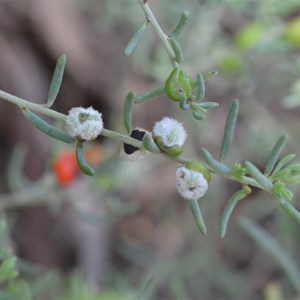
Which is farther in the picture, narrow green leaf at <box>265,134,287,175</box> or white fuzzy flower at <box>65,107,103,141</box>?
narrow green leaf at <box>265,134,287,175</box>

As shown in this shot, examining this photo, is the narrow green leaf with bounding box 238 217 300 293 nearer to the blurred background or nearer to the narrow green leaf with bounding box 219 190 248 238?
the blurred background

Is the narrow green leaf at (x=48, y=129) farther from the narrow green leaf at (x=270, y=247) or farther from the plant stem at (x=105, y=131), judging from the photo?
the narrow green leaf at (x=270, y=247)

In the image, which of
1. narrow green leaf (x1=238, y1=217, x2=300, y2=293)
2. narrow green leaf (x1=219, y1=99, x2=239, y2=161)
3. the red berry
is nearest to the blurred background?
the red berry

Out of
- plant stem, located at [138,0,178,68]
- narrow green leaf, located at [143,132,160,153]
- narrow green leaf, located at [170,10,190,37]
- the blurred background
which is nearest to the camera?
narrow green leaf, located at [143,132,160,153]

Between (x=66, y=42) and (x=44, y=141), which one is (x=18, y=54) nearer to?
(x=66, y=42)

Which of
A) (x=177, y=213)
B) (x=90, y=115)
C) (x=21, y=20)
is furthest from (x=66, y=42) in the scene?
(x=90, y=115)
